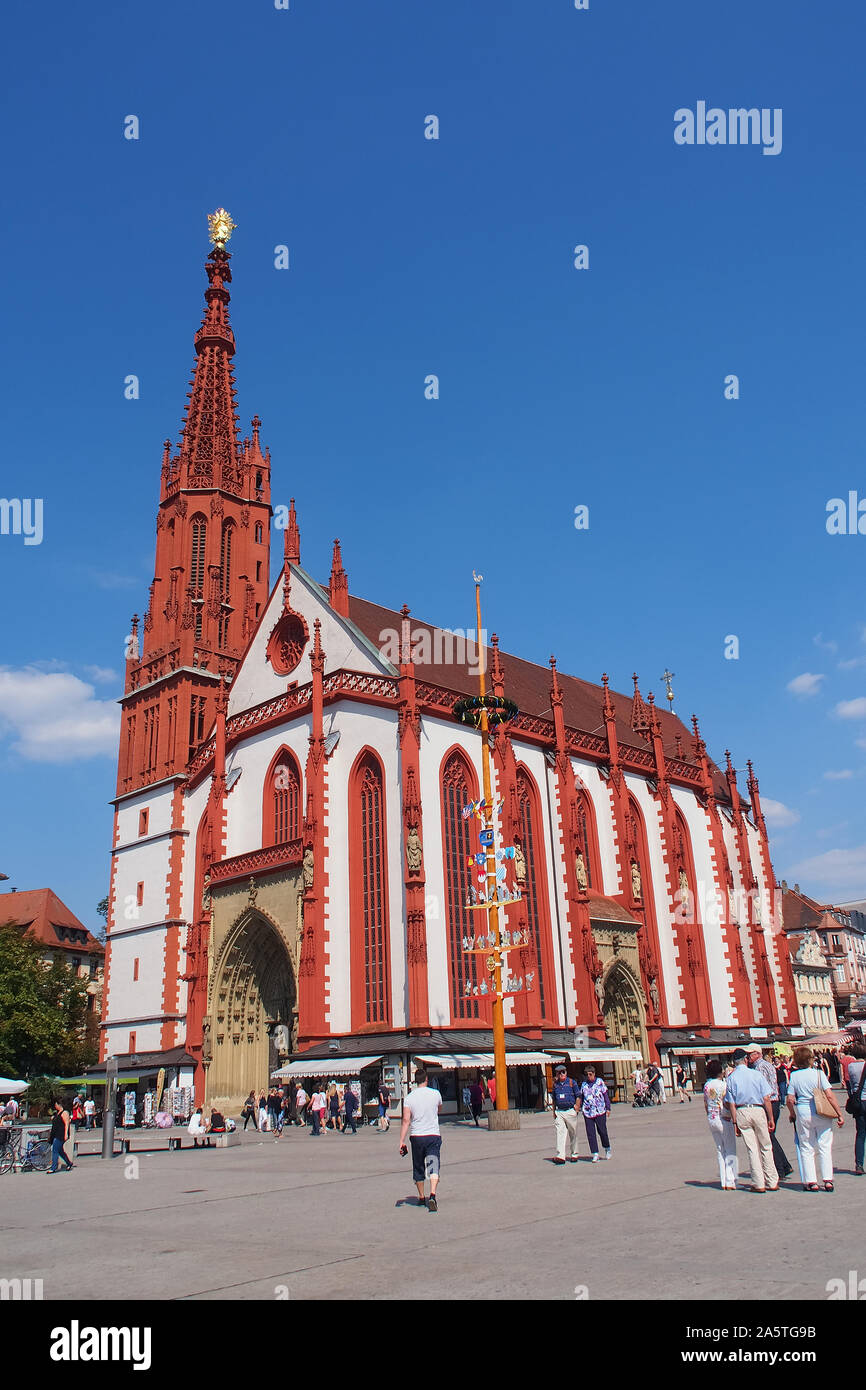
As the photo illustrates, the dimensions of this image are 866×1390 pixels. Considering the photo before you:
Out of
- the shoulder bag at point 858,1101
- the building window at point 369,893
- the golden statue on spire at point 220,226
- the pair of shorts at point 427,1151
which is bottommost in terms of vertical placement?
the pair of shorts at point 427,1151

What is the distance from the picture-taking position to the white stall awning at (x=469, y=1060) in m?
33.0

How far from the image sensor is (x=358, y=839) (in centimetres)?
3794

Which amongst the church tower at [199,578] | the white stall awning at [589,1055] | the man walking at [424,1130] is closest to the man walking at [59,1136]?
the man walking at [424,1130]

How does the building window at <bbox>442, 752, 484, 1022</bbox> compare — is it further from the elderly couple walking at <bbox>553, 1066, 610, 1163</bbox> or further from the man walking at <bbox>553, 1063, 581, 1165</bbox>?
the man walking at <bbox>553, 1063, 581, 1165</bbox>

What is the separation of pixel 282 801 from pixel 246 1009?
826 cm

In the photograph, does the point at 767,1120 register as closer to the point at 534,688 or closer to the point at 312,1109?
the point at 312,1109

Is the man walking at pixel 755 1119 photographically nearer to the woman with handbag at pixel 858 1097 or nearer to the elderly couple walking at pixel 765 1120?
the elderly couple walking at pixel 765 1120

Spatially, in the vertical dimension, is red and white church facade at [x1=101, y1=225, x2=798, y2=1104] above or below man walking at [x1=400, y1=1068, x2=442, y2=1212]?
above

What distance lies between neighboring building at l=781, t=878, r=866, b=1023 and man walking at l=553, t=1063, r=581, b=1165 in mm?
66333

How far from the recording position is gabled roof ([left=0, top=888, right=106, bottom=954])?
3152 inches

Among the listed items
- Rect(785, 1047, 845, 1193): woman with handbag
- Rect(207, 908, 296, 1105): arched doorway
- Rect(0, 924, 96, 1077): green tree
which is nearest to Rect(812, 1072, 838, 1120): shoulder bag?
Rect(785, 1047, 845, 1193): woman with handbag

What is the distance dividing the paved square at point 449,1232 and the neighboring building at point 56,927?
65.0m

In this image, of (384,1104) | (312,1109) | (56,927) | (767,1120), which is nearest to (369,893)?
(384,1104)
